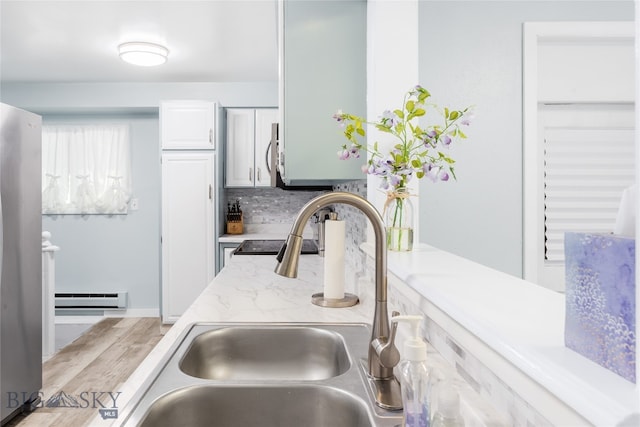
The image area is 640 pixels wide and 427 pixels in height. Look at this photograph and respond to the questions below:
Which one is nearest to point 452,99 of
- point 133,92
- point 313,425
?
point 313,425

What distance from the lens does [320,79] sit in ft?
6.03

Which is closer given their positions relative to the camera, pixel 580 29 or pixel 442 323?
pixel 442 323

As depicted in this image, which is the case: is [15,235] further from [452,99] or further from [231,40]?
[452,99]

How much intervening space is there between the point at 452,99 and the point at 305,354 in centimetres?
134

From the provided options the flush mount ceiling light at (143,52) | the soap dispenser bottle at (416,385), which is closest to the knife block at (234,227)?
the flush mount ceiling light at (143,52)

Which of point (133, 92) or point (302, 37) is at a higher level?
point (133, 92)

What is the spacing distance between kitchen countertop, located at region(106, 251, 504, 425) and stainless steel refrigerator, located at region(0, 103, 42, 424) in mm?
1258

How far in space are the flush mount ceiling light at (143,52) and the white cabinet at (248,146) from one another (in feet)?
3.69

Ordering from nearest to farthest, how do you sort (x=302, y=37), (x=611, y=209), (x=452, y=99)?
(x=302, y=37) → (x=452, y=99) → (x=611, y=209)

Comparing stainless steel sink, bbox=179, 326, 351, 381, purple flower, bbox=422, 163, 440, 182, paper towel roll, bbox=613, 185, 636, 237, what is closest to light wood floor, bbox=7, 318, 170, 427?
stainless steel sink, bbox=179, 326, 351, 381

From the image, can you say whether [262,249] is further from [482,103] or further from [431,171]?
[431,171]

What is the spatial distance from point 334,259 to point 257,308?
1.02ft

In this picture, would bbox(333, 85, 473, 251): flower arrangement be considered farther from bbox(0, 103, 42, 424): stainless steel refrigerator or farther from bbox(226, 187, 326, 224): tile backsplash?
bbox(226, 187, 326, 224): tile backsplash

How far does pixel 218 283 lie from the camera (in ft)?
6.23
